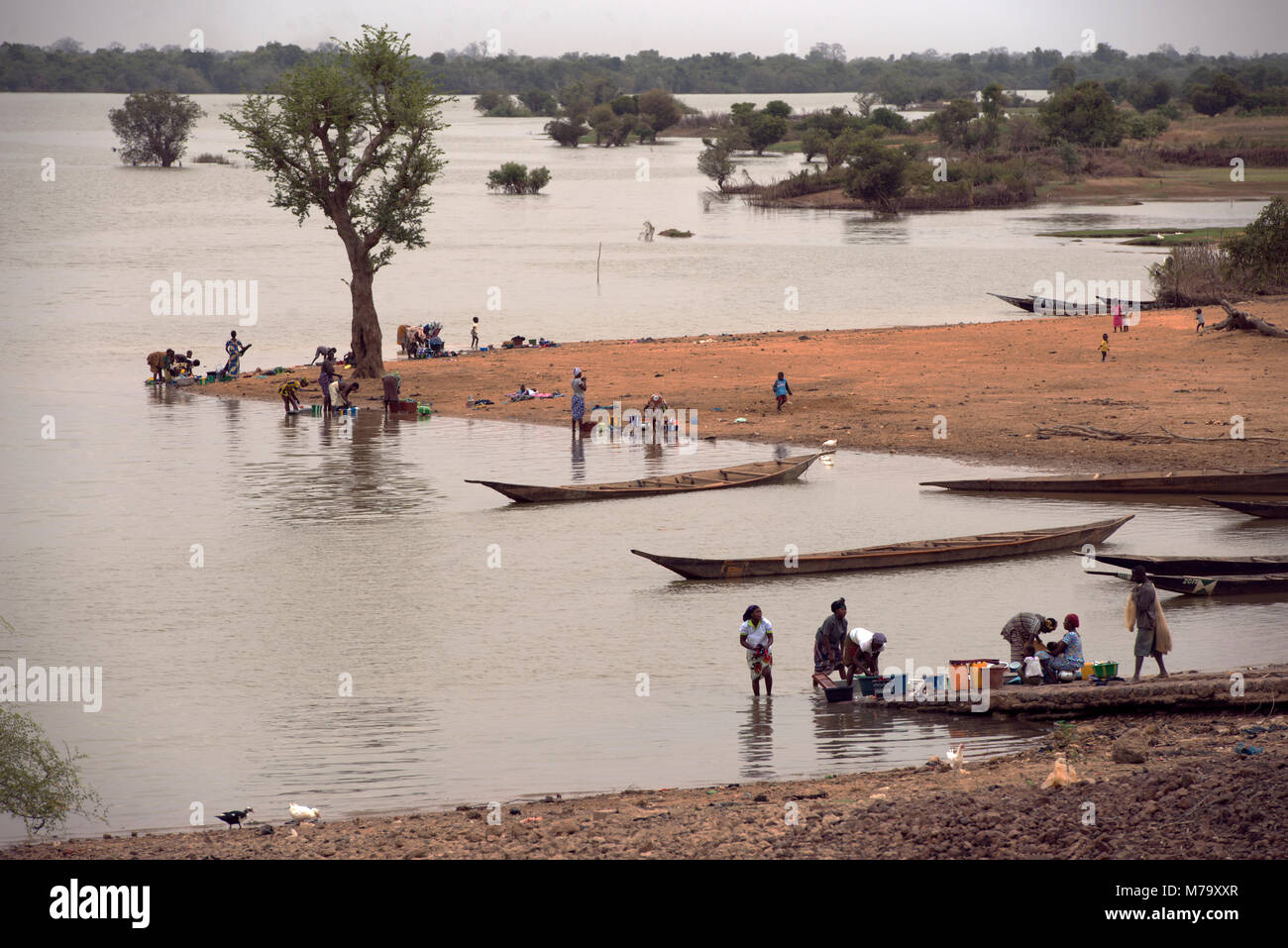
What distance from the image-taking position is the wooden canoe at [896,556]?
67.2ft

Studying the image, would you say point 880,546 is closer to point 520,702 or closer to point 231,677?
point 520,702

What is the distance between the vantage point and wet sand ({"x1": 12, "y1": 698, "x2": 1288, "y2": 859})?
33.2 feet

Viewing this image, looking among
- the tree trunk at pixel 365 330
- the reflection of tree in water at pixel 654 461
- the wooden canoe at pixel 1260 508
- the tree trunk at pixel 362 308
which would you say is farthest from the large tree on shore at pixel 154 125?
the wooden canoe at pixel 1260 508

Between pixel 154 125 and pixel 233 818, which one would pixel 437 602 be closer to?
pixel 233 818

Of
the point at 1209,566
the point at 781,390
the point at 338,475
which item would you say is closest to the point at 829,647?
the point at 1209,566

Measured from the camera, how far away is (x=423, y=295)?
62719 millimetres

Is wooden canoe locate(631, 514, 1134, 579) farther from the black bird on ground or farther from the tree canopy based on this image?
the tree canopy

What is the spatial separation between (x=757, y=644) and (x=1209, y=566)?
7.65m

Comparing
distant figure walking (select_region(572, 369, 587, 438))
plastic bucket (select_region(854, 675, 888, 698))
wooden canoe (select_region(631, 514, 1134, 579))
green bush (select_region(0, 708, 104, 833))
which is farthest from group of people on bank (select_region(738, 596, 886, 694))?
distant figure walking (select_region(572, 369, 587, 438))

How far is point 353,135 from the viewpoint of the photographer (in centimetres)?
3812

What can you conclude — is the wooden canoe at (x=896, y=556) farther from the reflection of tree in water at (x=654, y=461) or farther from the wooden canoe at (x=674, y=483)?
the reflection of tree in water at (x=654, y=461)

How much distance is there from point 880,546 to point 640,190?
338 ft

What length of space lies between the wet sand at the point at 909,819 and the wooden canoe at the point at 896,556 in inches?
285

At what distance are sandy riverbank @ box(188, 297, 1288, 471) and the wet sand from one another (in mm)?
15807
